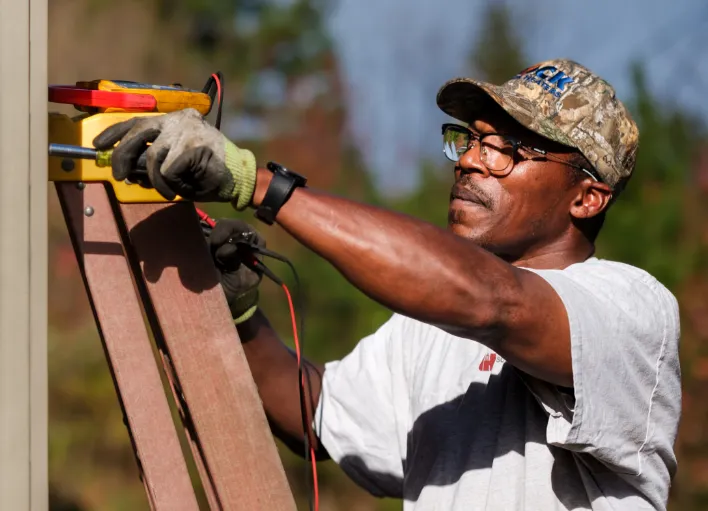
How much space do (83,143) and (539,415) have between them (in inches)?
49.9

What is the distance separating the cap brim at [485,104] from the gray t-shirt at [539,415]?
0.37 meters

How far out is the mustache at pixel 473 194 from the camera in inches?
99.3

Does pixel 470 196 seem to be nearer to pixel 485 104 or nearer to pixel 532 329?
pixel 485 104

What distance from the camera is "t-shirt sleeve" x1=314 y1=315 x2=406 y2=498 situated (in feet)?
8.77

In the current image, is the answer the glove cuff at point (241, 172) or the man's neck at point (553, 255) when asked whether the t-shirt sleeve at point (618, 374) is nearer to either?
the man's neck at point (553, 255)

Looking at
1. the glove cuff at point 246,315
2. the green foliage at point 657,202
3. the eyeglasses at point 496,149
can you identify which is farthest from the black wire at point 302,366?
the green foliage at point 657,202

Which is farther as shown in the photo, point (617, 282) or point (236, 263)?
point (236, 263)

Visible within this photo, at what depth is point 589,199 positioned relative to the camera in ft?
8.54

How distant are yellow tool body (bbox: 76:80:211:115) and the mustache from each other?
847mm

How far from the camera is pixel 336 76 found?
29.4ft

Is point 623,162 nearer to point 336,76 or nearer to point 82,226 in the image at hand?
point 82,226
